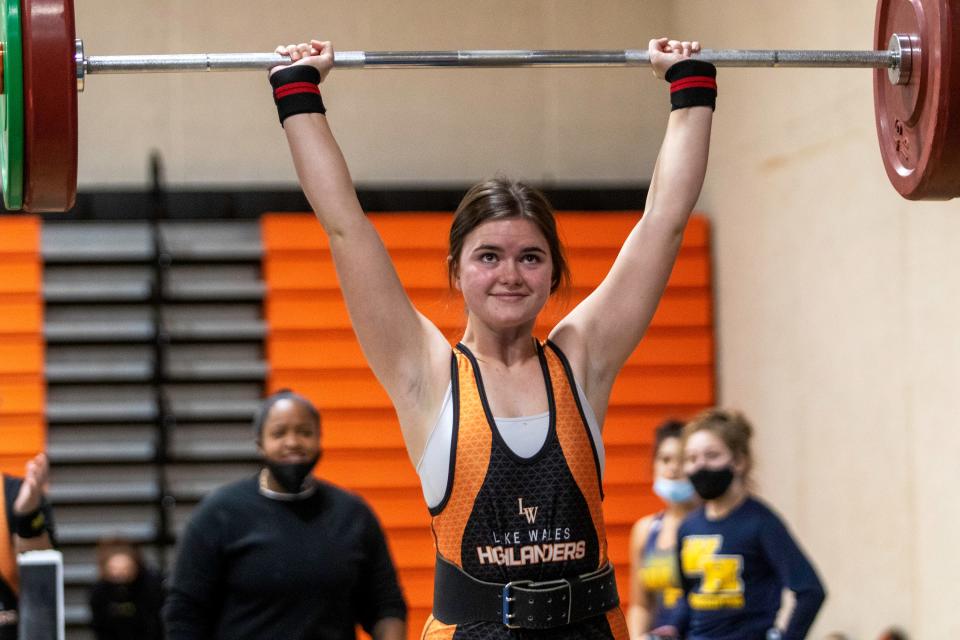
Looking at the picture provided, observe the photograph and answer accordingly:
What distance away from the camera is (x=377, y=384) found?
21.1 ft

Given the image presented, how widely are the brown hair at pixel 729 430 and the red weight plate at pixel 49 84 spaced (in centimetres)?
225

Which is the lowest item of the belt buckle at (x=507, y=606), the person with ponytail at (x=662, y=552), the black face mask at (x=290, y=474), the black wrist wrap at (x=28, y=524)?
the person with ponytail at (x=662, y=552)

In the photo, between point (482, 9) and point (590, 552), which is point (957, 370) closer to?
point (590, 552)

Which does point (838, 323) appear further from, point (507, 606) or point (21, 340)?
point (21, 340)

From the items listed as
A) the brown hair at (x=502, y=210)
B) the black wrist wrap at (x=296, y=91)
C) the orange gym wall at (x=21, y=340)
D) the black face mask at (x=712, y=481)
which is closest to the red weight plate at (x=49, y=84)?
the black wrist wrap at (x=296, y=91)

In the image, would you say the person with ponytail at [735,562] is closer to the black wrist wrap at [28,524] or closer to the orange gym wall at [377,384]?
the black wrist wrap at [28,524]

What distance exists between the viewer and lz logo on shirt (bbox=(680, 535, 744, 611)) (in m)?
3.75

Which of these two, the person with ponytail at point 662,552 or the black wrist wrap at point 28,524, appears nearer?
the black wrist wrap at point 28,524

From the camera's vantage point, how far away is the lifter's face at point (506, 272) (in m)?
2.08

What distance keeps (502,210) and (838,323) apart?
3.40m

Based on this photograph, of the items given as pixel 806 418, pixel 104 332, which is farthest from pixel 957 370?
pixel 104 332

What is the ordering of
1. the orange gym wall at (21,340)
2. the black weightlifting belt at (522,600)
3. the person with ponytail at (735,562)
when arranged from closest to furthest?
1. the black weightlifting belt at (522,600)
2. the person with ponytail at (735,562)
3. the orange gym wall at (21,340)

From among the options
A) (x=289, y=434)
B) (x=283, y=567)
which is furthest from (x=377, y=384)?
(x=283, y=567)

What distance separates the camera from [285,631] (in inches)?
128
